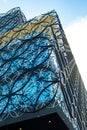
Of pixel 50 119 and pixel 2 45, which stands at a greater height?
pixel 2 45

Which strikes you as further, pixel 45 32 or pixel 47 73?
pixel 45 32

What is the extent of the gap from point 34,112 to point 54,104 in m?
1.70

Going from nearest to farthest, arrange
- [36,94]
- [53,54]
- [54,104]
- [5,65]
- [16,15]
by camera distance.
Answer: [54,104]
[36,94]
[53,54]
[5,65]
[16,15]

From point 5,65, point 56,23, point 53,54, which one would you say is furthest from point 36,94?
point 56,23

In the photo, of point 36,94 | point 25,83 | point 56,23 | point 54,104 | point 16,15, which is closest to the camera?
point 54,104

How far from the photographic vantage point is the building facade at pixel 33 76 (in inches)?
896

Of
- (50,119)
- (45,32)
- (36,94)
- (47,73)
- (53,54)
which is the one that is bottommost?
(50,119)

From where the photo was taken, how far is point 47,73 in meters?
24.9

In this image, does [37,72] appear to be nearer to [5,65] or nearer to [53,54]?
[53,54]

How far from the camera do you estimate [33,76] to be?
25531 mm

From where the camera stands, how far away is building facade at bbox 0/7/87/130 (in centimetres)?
2277

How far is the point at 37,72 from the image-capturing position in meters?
25.8

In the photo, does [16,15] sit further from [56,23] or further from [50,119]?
[50,119]

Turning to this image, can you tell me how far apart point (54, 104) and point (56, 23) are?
45.7 ft
